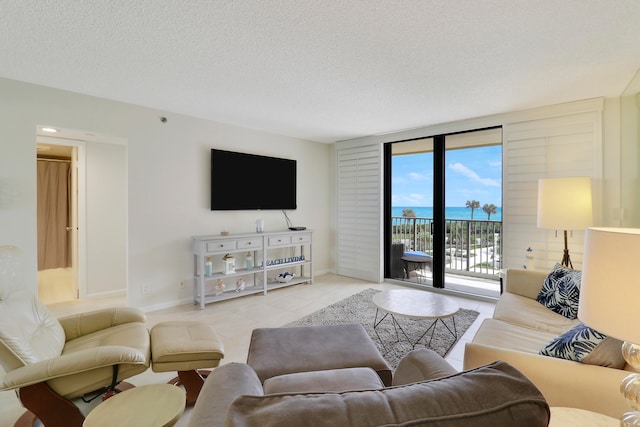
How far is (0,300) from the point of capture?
169cm

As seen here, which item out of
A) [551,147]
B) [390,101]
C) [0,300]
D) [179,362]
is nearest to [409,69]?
[390,101]

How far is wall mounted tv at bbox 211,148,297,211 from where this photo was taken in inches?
157

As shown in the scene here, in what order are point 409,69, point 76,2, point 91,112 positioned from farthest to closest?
1. point 91,112
2. point 409,69
3. point 76,2

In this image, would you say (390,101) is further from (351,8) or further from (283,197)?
(283,197)

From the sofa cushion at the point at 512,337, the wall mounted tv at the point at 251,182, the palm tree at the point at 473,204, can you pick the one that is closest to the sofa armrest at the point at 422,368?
the sofa cushion at the point at 512,337

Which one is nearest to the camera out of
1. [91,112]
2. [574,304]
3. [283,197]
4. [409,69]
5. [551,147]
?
[574,304]

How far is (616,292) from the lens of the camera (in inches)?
31.3

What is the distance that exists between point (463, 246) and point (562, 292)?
9.03 ft

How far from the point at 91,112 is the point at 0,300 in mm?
2134

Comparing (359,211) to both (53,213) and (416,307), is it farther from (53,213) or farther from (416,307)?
(53,213)

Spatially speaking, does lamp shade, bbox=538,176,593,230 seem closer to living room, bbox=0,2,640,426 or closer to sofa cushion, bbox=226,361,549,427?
living room, bbox=0,2,640,426

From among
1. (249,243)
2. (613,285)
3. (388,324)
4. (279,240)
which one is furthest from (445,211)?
(613,285)

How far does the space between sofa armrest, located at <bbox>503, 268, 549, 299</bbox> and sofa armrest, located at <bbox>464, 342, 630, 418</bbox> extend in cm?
167

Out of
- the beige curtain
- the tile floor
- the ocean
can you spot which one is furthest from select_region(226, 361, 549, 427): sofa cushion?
the beige curtain
